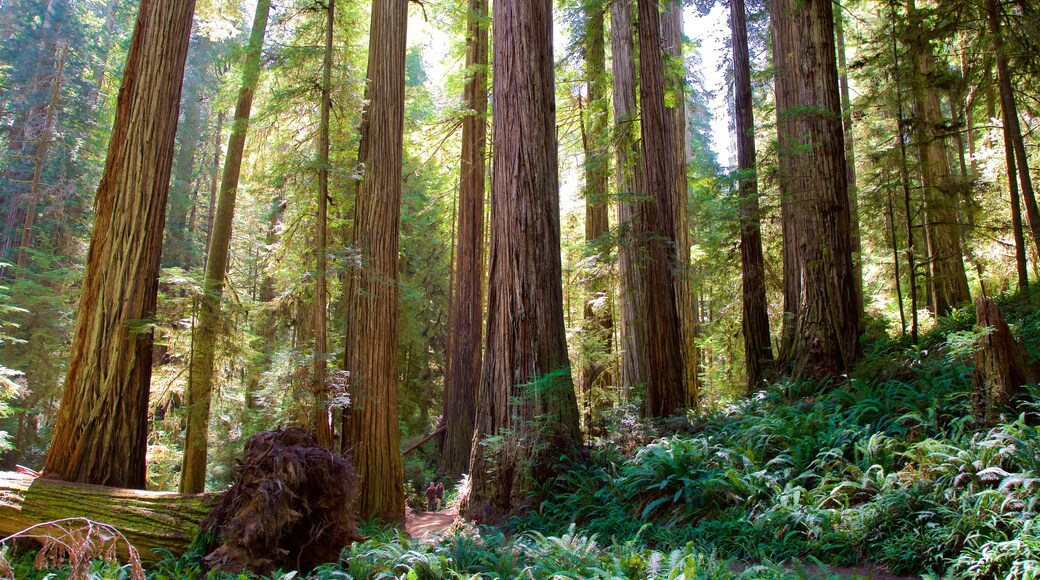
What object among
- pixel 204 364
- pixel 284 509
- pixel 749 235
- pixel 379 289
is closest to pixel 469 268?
pixel 379 289

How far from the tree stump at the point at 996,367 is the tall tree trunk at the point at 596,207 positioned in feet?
14.6

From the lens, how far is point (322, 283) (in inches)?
316

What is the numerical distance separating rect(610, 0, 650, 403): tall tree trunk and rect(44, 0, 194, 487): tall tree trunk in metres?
5.90

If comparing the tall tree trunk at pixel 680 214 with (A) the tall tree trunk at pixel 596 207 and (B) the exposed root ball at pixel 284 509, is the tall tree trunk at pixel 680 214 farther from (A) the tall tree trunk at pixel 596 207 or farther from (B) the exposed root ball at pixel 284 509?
(B) the exposed root ball at pixel 284 509

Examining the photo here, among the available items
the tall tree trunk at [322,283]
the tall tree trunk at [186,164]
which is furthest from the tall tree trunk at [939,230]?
the tall tree trunk at [186,164]

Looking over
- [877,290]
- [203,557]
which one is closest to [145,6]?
[203,557]

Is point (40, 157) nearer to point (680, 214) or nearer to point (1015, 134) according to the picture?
point (680, 214)

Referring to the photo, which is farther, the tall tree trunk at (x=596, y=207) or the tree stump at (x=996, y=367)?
the tall tree trunk at (x=596, y=207)

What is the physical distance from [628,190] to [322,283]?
5.85 m

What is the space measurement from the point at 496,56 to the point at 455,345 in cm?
692

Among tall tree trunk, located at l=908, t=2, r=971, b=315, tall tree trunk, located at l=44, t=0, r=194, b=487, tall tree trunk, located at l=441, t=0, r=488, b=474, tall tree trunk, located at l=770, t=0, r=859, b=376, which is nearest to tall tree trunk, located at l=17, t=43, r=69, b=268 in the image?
tall tree trunk, located at l=441, t=0, r=488, b=474

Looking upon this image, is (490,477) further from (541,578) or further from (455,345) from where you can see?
(455,345)

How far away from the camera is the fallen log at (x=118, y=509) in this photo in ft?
16.3

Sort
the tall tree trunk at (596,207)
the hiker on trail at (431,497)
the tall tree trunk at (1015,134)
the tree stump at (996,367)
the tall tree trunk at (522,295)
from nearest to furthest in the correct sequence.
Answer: the tree stump at (996,367) → the tall tree trunk at (522,295) → the tall tree trunk at (1015,134) → the tall tree trunk at (596,207) → the hiker on trail at (431,497)
